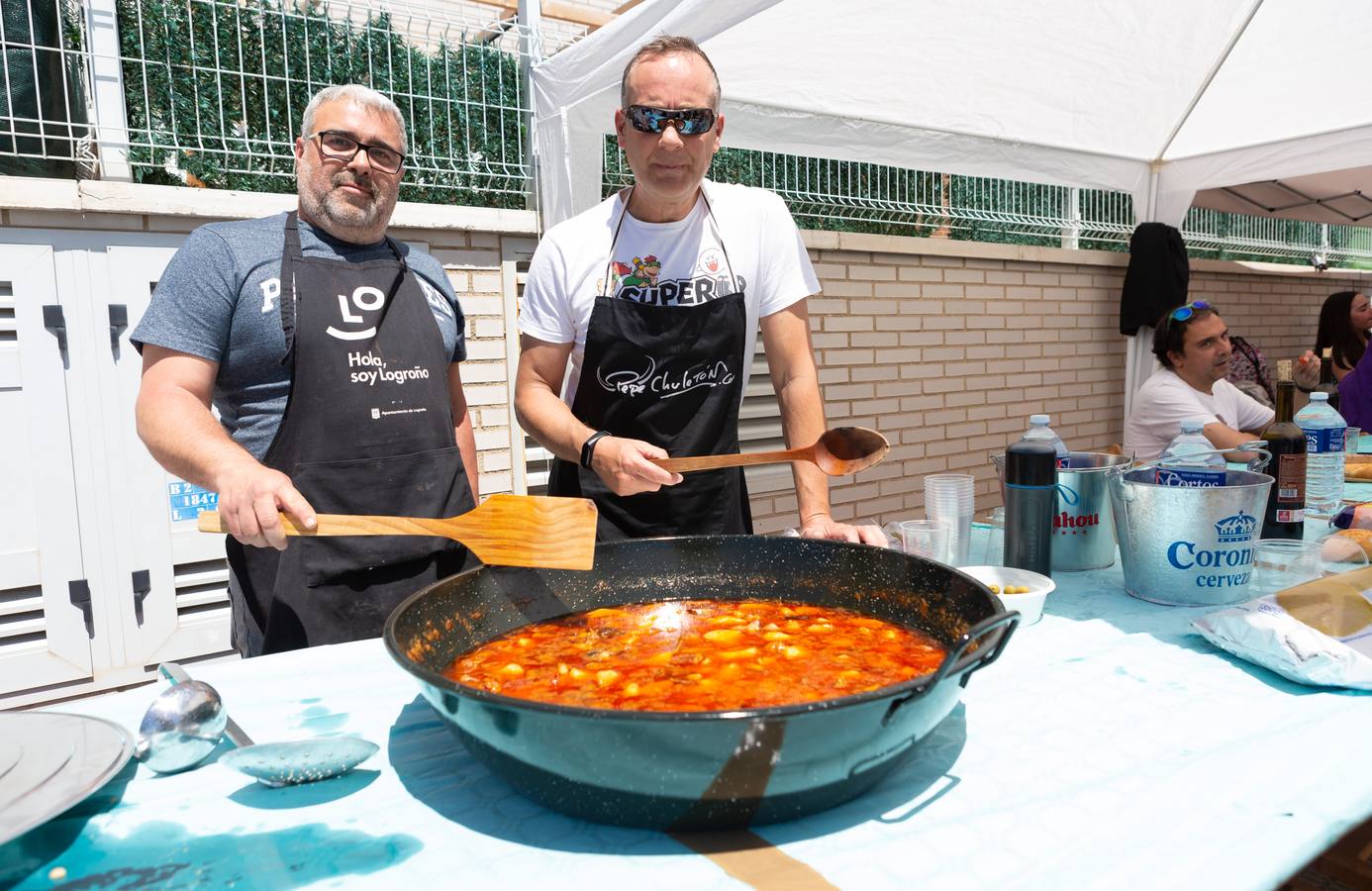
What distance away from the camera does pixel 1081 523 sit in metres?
2.18

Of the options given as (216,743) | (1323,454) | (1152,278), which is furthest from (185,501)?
(1152,278)

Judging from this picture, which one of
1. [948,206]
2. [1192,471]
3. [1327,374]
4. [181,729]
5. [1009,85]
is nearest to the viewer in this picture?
[181,729]

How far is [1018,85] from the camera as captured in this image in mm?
4543

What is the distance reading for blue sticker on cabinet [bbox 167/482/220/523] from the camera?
12.3ft

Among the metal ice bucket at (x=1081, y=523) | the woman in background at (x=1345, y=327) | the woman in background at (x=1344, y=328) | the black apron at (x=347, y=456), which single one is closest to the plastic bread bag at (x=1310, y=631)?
the metal ice bucket at (x=1081, y=523)

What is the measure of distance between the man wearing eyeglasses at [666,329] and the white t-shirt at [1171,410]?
266 cm

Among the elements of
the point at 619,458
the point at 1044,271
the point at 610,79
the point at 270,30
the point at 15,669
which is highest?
the point at 270,30

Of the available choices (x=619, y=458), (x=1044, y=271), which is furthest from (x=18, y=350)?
(x=1044, y=271)

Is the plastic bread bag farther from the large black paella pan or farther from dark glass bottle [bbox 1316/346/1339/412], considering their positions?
dark glass bottle [bbox 1316/346/1339/412]

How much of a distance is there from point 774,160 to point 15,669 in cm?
502

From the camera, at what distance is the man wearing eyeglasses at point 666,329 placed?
2395 mm

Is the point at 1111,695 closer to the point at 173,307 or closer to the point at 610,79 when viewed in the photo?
the point at 173,307

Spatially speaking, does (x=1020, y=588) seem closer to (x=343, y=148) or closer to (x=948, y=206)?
(x=343, y=148)

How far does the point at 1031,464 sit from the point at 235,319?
194 centimetres
